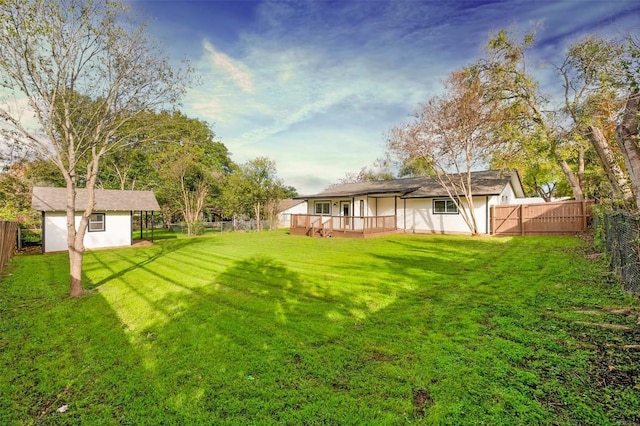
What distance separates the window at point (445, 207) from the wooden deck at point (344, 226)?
272 centimetres

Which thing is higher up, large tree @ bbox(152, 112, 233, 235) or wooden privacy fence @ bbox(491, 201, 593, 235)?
large tree @ bbox(152, 112, 233, 235)

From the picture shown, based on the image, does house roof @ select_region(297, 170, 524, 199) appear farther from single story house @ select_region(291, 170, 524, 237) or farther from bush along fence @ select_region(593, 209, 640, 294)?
bush along fence @ select_region(593, 209, 640, 294)

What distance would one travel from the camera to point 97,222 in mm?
15516

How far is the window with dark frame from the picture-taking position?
15301mm

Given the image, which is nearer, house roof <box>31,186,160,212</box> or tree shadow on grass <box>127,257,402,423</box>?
tree shadow on grass <box>127,257,402,423</box>

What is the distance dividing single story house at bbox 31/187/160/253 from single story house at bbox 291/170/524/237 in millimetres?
9979

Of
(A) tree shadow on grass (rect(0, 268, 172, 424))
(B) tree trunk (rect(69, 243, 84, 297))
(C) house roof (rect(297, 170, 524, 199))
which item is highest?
(C) house roof (rect(297, 170, 524, 199))

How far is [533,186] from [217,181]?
35.3 metres

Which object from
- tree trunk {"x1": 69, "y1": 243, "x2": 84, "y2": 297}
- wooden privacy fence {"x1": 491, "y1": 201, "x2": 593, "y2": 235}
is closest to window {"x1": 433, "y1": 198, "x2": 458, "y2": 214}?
wooden privacy fence {"x1": 491, "y1": 201, "x2": 593, "y2": 235}

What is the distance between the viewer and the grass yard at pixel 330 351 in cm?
267

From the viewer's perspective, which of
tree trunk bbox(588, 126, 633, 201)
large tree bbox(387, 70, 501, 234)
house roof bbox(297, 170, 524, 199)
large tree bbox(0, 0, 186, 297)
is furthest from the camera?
house roof bbox(297, 170, 524, 199)

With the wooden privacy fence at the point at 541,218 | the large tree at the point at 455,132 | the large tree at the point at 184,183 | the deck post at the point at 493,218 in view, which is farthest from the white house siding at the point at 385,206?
the large tree at the point at 184,183

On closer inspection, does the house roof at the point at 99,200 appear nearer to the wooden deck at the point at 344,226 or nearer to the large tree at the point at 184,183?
the large tree at the point at 184,183

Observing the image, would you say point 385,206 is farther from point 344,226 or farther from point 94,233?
point 94,233
